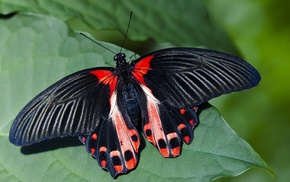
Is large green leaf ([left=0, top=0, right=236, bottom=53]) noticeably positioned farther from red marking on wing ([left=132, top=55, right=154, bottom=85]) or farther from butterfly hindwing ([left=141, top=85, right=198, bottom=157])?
butterfly hindwing ([left=141, top=85, right=198, bottom=157])

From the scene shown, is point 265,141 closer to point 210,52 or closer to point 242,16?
point 242,16

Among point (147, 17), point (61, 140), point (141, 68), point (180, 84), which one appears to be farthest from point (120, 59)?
point (147, 17)

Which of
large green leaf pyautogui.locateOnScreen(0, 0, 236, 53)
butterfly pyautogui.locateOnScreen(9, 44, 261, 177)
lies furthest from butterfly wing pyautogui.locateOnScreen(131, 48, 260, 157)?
large green leaf pyautogui.locateOnScreen(0, 0, 236, 53)

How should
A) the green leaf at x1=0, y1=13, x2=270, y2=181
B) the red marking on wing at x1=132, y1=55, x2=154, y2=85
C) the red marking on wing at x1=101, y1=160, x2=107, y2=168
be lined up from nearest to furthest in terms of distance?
the green leaf at x1=0, y1=13, x2=270, y2=181 → the red marking on wing at x1=101, y1=160, x2=107, y2=168 → the red marking on wing at x1=132, y1=55, x2=154, y2=85

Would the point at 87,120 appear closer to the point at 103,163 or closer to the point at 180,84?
the point at 103,163

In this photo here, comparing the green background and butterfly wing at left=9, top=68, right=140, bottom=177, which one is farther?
the green background

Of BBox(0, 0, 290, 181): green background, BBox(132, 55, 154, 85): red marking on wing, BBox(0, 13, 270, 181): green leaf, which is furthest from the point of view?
BBox(0, 0, 290, 181): green background
